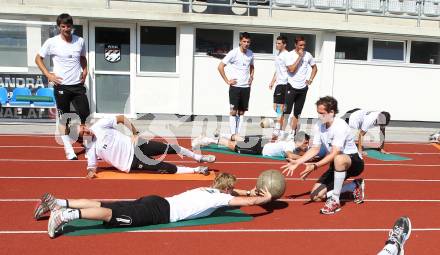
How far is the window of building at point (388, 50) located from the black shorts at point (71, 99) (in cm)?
1008

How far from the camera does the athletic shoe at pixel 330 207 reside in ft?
20.3

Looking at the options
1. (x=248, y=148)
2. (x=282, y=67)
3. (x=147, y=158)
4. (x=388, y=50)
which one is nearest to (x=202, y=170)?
(x=147, y=158)

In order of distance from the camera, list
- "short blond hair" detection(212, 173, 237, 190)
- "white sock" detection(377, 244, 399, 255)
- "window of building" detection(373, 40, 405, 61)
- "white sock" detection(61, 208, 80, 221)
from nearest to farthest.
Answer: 1. "white sock" detection(377, 244, 399, 255)
2. "white sock" detection(61, 208, 80, 221)
3. "short blond hair" detection(212, 173, 237, 190)
4. "window of building" detection(373, 40, 405, 61)

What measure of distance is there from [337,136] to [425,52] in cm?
1110

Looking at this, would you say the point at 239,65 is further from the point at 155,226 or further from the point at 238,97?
the point at 155,226

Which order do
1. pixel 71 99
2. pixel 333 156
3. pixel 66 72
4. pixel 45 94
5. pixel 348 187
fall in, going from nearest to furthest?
1. pixel 333 156
2. pixel 348 187
3. pixel 66 72
4. pixel 71 99
5. pixel 45 94

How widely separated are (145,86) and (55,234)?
962 centimetres

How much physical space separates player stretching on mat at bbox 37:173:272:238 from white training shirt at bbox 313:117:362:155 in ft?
3.73

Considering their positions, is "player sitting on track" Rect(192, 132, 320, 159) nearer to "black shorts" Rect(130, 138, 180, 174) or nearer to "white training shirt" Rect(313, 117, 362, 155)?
"black shorts" Rect(130, 138, 180, 174)

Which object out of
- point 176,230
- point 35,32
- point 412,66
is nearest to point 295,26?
point 412,66

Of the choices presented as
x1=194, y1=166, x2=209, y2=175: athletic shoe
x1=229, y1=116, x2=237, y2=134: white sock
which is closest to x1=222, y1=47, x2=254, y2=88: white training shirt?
x1=229, y1=116, x2=237, y2=134: white sock

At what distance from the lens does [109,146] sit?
7.23 metres

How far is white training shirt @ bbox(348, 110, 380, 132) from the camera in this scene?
9.54 meters

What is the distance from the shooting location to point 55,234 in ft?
16.6
